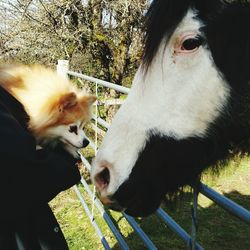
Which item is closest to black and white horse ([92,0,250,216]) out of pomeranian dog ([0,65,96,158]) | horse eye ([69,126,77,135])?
pomeranian dog ([0,65,96,158])

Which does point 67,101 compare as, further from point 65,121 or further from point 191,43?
point 191,43

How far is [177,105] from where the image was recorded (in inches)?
55.7

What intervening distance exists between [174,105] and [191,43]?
24 cm

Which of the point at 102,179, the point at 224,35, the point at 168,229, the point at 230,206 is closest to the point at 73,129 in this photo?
the point at 102,179

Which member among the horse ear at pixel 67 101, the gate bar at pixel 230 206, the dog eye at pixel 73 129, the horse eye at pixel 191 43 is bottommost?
the dog eye at pixel 73 129

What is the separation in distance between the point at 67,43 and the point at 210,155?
5932 mm

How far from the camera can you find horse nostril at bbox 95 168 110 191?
143 cm

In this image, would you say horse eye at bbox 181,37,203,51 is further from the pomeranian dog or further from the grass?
the grass

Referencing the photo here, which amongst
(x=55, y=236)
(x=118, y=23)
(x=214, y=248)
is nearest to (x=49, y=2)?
(x=118, y=23)

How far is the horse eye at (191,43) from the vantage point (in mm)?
1416

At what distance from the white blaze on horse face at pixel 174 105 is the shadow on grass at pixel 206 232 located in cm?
210

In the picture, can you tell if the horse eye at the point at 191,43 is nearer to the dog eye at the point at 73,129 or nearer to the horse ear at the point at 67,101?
the horse ear at the point at 67,101

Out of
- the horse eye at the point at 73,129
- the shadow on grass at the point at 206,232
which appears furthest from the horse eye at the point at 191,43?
the shadow on grass at the point at 206,232

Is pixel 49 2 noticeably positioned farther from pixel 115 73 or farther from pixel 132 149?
pixel 132 149
